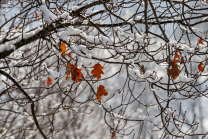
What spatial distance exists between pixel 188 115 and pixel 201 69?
8.71 meters

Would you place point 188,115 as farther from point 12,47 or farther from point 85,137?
point 12,47

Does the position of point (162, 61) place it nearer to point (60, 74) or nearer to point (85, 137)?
point (60, 74)

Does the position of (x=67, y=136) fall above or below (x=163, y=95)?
below

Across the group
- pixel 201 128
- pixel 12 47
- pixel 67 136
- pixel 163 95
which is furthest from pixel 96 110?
pixel 12 47

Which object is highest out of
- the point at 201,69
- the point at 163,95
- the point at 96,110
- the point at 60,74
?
the point at 163,95

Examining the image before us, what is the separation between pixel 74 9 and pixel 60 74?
1.10 metres

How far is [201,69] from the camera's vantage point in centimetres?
239

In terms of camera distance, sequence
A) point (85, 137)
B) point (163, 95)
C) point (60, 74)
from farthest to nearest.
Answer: point (163, 95) < point (85, 137) < point (60, 74)

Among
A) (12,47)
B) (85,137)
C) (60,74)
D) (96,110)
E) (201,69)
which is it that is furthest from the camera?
(96,110)

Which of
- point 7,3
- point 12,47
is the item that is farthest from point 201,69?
point 7,3

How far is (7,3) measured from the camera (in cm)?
325

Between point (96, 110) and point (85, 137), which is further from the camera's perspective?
point (96, 110)

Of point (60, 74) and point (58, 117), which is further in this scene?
point (58, 117)

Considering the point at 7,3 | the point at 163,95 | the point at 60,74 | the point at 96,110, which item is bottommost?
the point at 60,74
